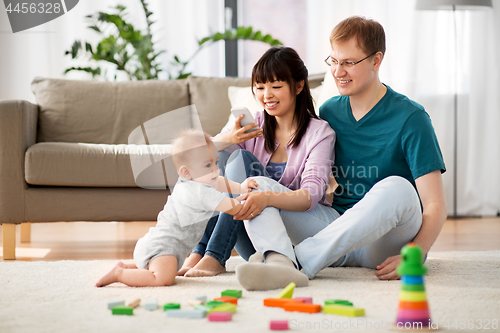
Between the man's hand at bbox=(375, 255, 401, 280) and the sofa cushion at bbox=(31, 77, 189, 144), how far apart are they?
1.62m

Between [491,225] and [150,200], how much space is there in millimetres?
1874

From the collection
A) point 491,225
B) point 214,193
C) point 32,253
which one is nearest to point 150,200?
point 32,253

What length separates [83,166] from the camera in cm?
188

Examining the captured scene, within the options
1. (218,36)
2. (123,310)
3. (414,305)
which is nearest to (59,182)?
(123,310)

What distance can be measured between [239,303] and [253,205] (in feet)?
0.89

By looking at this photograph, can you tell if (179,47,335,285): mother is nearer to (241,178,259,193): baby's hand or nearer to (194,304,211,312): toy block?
(241,178,259,193): baby's hand

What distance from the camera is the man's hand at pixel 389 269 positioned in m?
1.20

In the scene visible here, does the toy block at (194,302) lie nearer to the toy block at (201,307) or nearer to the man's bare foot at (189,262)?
the toy block at (201,307)

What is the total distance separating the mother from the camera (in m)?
1.27

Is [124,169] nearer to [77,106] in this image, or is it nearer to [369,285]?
[77,106]

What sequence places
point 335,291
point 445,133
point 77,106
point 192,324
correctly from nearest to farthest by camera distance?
point 192,324, point 335,291, point 77,106, point 445,133

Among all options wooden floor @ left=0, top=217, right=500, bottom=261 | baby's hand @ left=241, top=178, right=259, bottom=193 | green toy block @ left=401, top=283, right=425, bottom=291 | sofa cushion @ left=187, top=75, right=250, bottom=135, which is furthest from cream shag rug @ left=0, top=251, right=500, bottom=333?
sofa cushion @ left=187, top=75, right=250, bottom=135

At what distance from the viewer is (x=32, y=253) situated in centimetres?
188

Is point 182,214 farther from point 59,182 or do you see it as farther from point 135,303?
point 59,182
